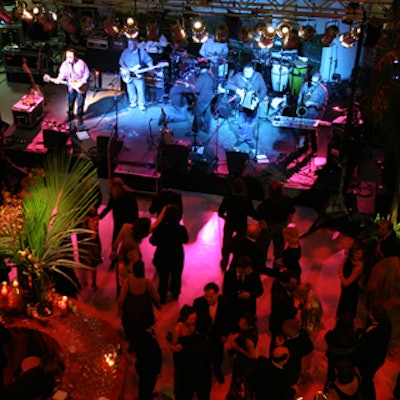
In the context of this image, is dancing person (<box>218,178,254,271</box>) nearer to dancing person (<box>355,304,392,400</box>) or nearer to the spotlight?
dancing person (<box>355,304,392,400</box>)

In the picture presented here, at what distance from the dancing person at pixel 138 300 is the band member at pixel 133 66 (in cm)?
629

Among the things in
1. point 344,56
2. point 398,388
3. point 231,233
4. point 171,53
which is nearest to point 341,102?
point 344,56

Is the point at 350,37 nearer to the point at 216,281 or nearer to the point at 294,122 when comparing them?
the point at 294,122

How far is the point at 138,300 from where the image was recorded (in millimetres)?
5352

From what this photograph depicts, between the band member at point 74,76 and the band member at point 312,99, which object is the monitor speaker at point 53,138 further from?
the band member at point 312,99

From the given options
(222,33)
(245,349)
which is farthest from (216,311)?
(222,33)

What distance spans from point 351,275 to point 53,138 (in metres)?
5.16

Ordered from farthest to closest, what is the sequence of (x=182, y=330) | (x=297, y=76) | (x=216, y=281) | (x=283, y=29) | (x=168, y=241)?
(x=297, y=76), (x=283, y=29), (x=216, y=281), (x=168, y=241), (x=182, y=330)

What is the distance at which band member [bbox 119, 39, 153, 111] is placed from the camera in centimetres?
1102

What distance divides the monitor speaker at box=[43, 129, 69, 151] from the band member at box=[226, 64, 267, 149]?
2586mm

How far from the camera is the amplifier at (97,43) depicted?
1223 centimetres

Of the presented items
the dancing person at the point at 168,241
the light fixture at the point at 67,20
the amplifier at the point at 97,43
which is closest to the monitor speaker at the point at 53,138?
the light fixture at the point at 67,20

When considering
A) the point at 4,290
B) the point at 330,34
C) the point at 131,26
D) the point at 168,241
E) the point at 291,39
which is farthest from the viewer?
the point at 131,26

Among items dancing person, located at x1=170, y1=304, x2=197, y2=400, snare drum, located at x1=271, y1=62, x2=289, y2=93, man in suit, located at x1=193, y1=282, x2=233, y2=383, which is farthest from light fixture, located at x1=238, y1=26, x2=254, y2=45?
dancing person, located at x1=170, y1=304, x2=197, y2=400
